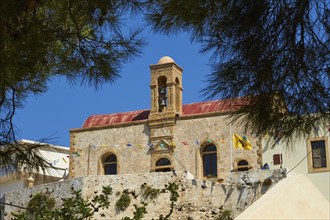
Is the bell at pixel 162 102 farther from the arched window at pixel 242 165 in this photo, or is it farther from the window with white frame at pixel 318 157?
the window with white frame at pixel 318 157

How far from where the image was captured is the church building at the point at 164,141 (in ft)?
93.6

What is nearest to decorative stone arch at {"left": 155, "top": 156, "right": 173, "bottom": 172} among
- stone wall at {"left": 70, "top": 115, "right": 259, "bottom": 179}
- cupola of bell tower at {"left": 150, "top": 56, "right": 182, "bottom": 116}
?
stone wall at {"left": 70, "top": 115, "right": 259, "bottom": 179}

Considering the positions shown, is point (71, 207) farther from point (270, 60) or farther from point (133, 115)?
point (270, 60)

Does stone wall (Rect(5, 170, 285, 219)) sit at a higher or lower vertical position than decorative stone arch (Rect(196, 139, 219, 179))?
lower

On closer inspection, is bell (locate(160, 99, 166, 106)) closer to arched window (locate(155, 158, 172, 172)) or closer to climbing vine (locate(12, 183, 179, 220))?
arched window (locate(155, 158, 172, 172))

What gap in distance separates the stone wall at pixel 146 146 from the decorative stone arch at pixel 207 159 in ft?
0.15

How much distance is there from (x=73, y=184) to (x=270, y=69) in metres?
20.3

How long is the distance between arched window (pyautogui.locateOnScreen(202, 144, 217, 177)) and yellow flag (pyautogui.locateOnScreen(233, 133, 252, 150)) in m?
1.34

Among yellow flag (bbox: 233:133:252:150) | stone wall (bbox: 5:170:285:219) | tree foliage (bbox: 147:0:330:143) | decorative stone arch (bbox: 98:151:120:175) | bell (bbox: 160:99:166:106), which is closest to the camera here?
tree foliage (bbox: 147:0:330:143)

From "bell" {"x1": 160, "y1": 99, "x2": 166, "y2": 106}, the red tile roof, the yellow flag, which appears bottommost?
the yellow flag

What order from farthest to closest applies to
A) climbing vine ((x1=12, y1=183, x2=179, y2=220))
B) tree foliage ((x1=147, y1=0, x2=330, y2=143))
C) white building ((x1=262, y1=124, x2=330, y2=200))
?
white building ((x1=262, y1=124, x2=330, y2=200))
climbing vine ((x1=12, y1=183, x2=179, y2=220))
tree foliage ((x1=147, y1=0, x2=330, y2=143))

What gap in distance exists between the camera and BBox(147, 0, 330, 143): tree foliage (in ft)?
19.9

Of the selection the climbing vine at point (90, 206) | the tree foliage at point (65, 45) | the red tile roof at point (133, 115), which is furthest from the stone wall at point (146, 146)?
the tree foliage at point (65, 45)

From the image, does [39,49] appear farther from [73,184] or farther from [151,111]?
[151,111]
